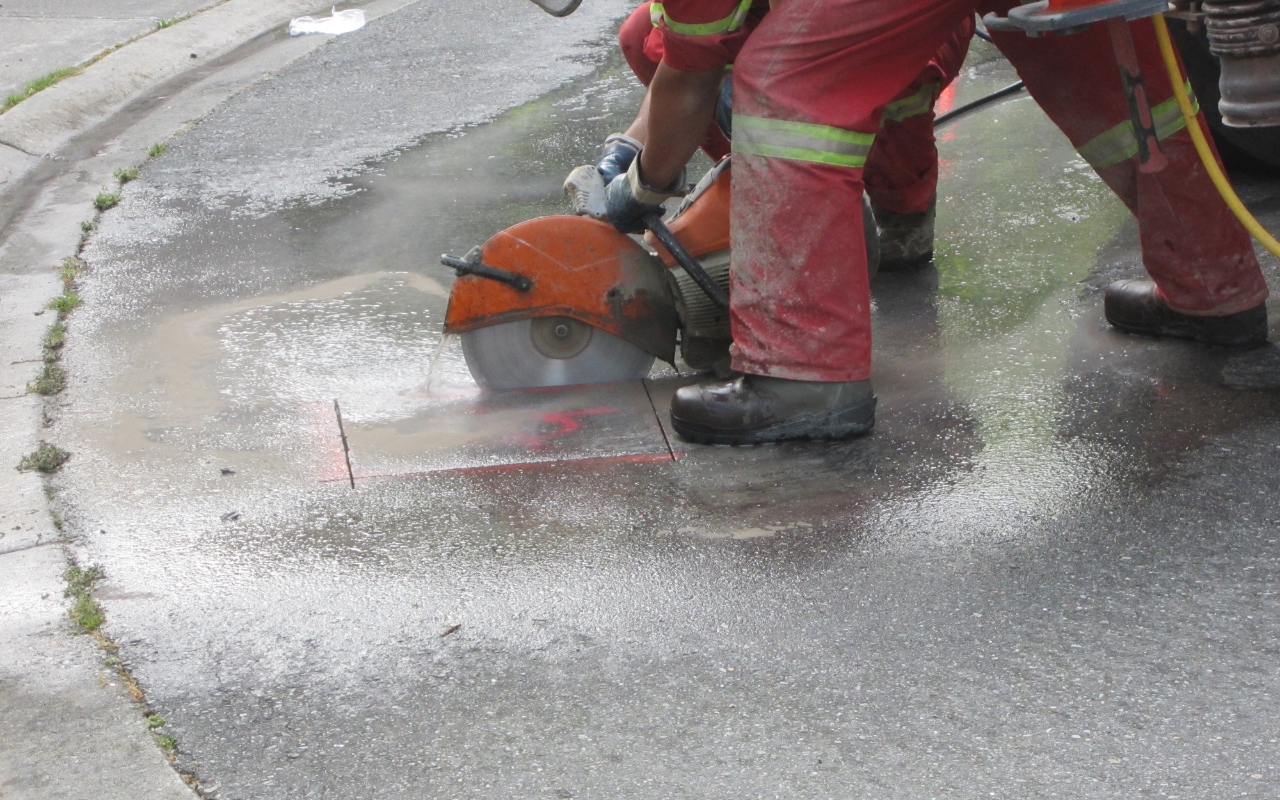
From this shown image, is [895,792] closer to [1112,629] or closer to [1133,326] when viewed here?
[1112,629]

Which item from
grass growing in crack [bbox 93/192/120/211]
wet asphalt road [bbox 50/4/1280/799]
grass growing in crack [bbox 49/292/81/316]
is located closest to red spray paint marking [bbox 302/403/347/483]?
wet asphalt road [bbox 50/4/1280/799]

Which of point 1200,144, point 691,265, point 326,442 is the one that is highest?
point 1200,144

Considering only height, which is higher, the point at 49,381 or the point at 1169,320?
the point at 49,381

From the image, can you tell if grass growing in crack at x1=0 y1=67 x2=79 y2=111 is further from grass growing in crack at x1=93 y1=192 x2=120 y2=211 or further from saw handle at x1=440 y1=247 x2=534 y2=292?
saw handle at x1=440 y1=247 x2=534 y2=292

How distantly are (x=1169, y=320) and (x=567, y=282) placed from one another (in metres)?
1.44

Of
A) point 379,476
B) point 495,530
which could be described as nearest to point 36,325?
point 379,476

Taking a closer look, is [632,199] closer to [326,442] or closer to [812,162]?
[812,162]

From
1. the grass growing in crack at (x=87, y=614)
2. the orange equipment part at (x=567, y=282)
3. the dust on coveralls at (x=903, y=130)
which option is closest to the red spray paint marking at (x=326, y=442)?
the orange equipment part at (x=567, y=282)

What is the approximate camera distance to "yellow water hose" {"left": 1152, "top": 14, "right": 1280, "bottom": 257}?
9.33 feet

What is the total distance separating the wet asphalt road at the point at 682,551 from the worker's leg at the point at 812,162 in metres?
0.26

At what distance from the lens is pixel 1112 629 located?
2.20 meters

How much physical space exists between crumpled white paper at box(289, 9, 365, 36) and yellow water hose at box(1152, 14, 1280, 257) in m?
5.81

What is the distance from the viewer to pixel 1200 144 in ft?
9.48

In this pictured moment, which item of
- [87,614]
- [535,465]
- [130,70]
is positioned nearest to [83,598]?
[87,614]
